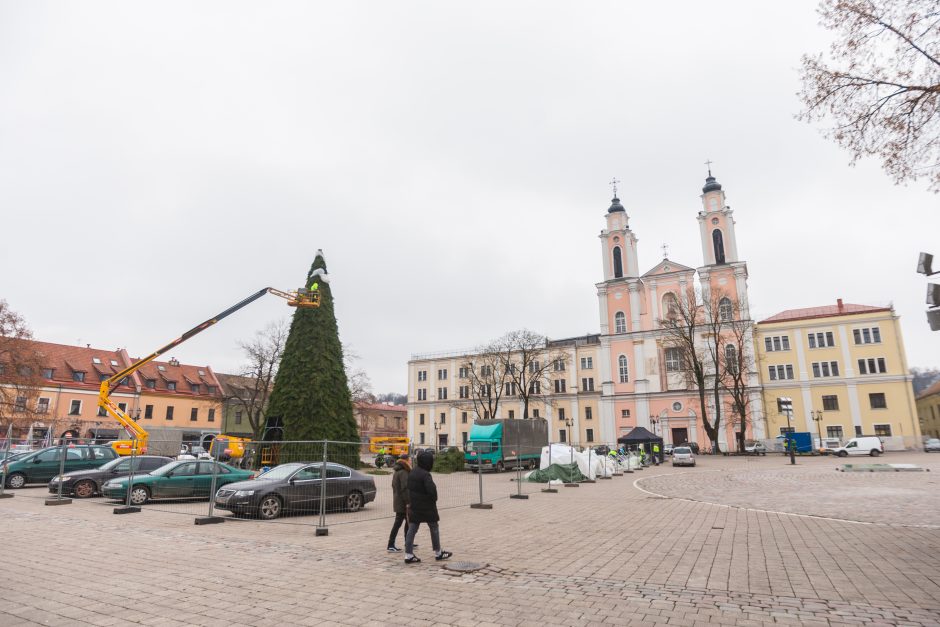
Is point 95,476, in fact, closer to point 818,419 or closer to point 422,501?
point 422,501

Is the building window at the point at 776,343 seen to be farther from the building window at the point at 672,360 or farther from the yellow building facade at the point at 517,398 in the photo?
the yellow building facade at the point at 517,398

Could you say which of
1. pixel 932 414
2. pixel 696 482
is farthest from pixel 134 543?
pixel 932 414

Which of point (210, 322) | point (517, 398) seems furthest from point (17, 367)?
point (517, 398)

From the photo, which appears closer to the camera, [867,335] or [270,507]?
[270,507]

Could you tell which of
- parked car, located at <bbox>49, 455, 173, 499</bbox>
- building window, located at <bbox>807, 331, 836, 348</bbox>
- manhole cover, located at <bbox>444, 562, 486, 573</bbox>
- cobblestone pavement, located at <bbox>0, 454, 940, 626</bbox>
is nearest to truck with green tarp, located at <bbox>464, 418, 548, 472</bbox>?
parked car, located at <bbox>49, 455, 173, 499</bbox>

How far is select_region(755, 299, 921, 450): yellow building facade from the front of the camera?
5397cm

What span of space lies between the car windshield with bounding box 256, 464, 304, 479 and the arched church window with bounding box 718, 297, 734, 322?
5299 centimetres

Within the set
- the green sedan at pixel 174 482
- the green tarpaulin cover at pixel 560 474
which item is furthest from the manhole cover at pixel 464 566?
the green tarpaulin cover at pixel 560 474

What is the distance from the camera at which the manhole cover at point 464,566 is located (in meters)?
7.58

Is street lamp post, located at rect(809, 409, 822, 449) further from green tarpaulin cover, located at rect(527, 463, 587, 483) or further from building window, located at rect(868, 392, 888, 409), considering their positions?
green tarpaulin cover, located at rect(527, 463, 587, 483)

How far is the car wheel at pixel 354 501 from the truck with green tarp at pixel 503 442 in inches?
731

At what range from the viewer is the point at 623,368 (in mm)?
64875

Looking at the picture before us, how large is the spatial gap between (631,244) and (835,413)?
2904 centimetres

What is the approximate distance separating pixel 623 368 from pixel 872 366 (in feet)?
83.1
